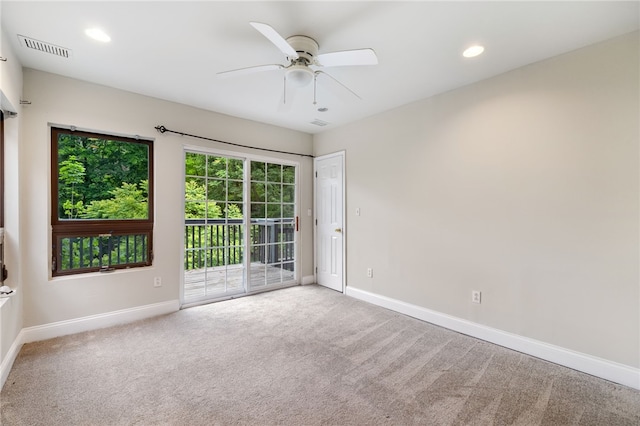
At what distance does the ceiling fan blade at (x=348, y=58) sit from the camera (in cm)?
189

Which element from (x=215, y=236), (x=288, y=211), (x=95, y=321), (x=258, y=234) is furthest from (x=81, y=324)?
(x=288, y=211)

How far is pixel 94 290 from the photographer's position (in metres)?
2.98

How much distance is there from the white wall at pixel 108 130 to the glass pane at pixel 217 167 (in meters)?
0.19

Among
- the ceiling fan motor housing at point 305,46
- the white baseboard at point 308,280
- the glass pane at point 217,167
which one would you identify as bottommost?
the white baseboard at point 308,280

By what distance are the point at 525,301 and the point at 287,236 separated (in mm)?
3278

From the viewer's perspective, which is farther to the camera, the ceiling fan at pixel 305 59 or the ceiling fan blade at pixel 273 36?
the ceiling fan at pixel 305 59

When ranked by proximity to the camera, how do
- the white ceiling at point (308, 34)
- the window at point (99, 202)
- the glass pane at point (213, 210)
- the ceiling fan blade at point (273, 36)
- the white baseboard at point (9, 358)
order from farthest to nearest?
1. the glass pane at point (213, 210)
2. the window at point (99, 202)
3. the white baseboard at point (9, 358)
4. the white ceiling at point (308, 34)
5. the ceiling fan blade at point (273, 36)

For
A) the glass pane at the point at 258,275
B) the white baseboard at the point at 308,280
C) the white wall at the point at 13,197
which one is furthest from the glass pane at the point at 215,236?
the white wall at the point at 13,197

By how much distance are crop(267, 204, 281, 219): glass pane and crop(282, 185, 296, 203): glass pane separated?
0.17 metres

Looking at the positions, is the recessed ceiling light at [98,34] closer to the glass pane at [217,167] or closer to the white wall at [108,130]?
the white wall at [108,130]

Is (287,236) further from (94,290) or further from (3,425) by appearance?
(3,425)

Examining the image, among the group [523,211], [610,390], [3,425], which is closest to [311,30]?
[523,211]

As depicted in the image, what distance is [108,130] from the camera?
3.07 meters

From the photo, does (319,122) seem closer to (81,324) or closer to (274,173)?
(274,173)
